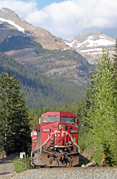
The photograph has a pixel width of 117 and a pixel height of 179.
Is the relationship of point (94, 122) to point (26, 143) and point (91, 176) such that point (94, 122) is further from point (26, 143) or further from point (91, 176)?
point (26, 143)

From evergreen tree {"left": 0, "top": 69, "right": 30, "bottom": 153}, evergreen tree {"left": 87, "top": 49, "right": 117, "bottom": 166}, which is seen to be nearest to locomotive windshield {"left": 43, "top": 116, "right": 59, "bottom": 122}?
evergreen tree {"left": 87, "top": 49, "right": 117, "bottom": 166}

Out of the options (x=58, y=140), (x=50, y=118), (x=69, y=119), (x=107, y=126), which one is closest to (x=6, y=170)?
(x=50, y=118)

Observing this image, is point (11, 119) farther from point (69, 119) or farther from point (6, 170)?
point (69, 119)

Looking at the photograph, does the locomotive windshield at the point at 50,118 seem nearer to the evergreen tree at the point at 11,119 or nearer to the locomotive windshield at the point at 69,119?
the locomotive windshield at the point at 69,119

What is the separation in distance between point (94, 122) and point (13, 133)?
1090 inches

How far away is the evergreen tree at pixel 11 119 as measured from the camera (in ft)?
162

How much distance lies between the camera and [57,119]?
23.5 m

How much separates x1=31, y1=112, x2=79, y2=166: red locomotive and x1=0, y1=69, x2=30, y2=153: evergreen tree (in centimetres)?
2658

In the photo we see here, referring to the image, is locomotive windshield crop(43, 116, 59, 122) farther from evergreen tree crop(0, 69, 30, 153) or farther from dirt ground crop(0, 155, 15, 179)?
evergreen tree crop(0, 69, 30, 153)

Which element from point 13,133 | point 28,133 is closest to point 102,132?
point 13,133

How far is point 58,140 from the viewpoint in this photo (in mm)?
22281

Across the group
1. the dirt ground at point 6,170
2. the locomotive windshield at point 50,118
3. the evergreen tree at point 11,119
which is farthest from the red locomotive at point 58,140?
the evergreen tree at point 11,119

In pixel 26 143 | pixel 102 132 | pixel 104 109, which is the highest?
pixel 104 109

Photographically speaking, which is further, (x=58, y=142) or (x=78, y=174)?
(x=58, y=142)
